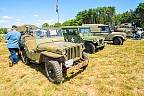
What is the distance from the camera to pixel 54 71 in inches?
268

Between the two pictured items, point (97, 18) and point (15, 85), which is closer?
point (15, 85)

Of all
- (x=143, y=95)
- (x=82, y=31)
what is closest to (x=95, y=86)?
(x=143, y=95)

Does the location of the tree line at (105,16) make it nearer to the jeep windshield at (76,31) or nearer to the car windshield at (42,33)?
the jeep windshield at (76,31)

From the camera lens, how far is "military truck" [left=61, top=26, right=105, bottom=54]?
1270 cm

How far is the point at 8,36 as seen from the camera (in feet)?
30.0

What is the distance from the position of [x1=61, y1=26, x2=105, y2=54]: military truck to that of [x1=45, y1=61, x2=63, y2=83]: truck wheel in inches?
217

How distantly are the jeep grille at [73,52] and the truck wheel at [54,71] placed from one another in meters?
0.59

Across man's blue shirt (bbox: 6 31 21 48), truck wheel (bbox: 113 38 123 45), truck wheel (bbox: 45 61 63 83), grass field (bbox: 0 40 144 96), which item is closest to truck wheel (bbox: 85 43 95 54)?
grass field (bbox: 0 40 144 96)

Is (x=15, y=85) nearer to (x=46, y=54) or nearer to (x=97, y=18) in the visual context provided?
(x=46, y=54)

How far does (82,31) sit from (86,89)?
7.11 meters

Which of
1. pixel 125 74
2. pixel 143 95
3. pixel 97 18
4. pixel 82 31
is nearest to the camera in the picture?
pixel 143 95

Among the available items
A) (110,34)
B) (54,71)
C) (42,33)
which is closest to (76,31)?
(42,33)

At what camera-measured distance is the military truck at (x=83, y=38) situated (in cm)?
1270

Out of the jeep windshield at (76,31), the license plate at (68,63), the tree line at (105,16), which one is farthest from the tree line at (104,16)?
the license plate at (68,63)
